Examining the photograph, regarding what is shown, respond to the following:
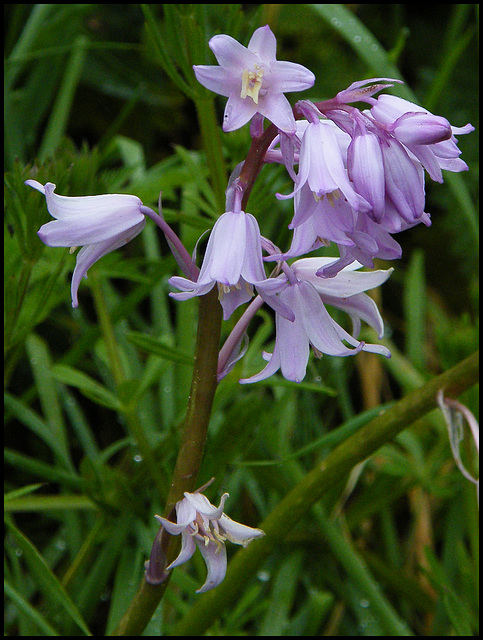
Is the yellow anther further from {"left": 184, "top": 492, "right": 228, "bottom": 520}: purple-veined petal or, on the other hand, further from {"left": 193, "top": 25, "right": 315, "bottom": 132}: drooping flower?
{"left": 184, "top": 492, "right": 228, "bottom": 520}: purple-veined petal

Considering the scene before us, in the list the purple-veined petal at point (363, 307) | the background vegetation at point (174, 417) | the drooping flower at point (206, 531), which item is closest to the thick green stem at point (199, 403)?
the drooping flower at point (206, 531)

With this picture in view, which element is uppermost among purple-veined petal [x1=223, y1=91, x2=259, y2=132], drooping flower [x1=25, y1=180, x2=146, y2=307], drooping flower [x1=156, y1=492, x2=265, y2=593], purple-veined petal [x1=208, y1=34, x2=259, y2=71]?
purple-veined petal [x1=208, y1=34, x2=259, y2=71]

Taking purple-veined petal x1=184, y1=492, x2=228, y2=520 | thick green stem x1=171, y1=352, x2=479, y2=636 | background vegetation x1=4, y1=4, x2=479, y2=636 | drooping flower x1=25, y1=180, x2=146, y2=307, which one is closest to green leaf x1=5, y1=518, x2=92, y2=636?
background vegetation x1=4, y1=4, x2=479, y2=636

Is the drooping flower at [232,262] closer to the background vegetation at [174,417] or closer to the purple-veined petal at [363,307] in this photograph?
the purple-veined petal at [363,307]

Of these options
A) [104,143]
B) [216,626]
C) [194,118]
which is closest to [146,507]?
[216,626]

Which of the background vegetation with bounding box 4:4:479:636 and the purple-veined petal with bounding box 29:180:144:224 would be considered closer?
the purple-veined petal with bounding box 29:180:144:224

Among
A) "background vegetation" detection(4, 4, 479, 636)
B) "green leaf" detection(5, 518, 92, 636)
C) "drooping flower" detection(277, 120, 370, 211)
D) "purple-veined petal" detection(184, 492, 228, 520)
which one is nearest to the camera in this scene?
"drooping flower" detection(277, 120, 370, 211)
